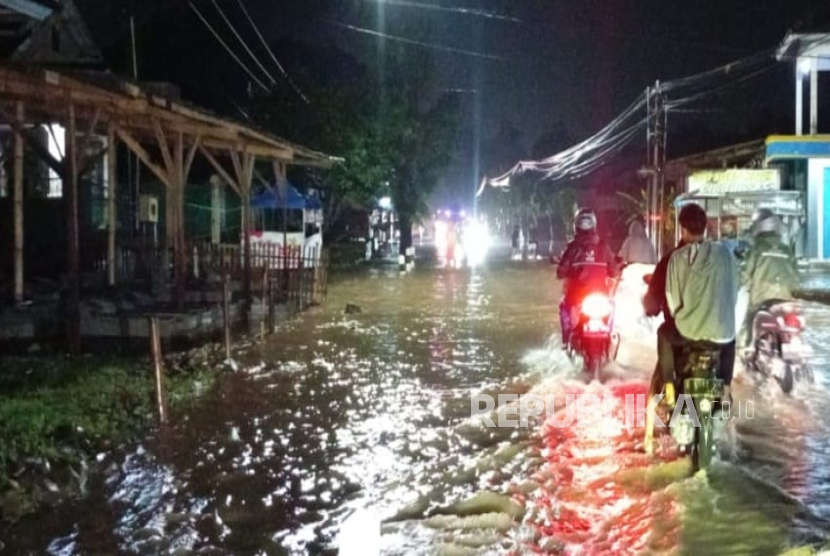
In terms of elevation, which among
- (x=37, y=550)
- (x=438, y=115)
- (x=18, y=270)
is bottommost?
(x=37, y=550)

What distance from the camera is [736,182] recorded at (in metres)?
27.0

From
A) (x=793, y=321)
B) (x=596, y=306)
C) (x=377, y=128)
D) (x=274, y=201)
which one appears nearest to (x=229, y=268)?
(x=596, y=306)

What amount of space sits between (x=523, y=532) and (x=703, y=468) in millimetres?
1830

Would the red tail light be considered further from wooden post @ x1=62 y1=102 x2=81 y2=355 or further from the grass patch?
wooden post @ x1=62 y1=102 x2=81 y2=355

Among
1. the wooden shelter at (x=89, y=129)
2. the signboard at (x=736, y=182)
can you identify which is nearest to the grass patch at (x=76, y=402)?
the wooden shelter at (x=89, y=129)

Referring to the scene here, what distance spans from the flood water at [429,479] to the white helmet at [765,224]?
1658mm

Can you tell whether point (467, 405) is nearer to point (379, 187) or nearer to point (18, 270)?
point (18, 270)

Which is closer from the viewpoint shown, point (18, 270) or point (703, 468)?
point (703, 468)

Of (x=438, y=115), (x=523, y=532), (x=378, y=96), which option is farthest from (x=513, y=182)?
(x=523, y=532)

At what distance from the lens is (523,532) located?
619 centimetres

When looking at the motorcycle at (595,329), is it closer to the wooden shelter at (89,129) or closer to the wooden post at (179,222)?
the wooden shelter at (89,129)

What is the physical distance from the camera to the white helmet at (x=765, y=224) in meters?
10.8

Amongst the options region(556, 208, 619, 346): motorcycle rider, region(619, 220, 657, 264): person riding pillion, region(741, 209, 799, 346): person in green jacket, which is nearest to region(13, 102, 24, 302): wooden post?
region(556, 208, 619, 346): motorcycle rider

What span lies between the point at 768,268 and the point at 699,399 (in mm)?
4067
